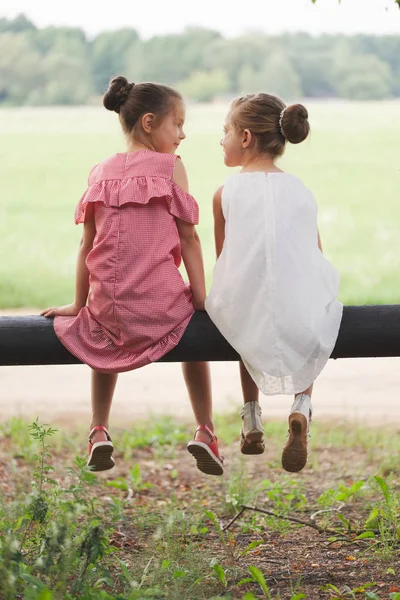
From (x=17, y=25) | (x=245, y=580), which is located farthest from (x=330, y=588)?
(x=17, y=25)

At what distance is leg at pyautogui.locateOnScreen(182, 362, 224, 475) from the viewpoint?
3.52 metres

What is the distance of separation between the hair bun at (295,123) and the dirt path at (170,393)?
392 centimetres

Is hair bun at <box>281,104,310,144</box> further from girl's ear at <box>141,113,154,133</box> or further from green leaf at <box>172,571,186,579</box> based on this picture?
green leaf at <box>172,571,186,579</box>

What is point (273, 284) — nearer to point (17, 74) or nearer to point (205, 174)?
point (205, 174)

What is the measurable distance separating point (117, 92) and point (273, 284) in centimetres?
96

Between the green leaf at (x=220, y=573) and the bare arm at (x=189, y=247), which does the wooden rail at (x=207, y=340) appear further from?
the green leaf at (x=220, y=573)

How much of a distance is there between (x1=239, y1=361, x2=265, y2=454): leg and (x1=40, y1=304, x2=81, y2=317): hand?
643 mm

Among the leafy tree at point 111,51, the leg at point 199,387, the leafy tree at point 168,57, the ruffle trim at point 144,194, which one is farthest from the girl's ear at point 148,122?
the leafy tree at point 111,51

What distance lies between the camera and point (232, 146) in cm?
365

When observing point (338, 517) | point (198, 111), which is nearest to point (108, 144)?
point (198, 111)

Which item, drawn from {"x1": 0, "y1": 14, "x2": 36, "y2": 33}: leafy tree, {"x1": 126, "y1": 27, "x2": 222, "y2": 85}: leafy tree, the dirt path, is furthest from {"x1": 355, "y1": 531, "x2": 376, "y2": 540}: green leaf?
{"x1": 0, "y1": 14, "x2": 36, "y2": 33}: leafy tree

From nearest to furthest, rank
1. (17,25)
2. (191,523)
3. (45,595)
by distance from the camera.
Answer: (45,595) → (191,523) → (17,25)

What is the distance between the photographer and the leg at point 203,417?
11.6 ft

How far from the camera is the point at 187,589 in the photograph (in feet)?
10.3
